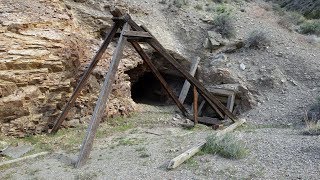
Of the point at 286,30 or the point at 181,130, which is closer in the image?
the point at 181,130

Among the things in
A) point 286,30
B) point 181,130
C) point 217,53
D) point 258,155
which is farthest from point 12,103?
point 286,30

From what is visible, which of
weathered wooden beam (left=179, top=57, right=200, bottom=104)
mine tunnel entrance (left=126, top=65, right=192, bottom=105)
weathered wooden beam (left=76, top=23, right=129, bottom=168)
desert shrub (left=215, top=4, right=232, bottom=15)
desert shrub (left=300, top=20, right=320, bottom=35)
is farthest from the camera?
desert shrub (left=215, top=4, right=232, bottom=15)

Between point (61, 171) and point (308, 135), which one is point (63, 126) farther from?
point (308, 135)

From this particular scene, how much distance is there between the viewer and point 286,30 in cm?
1493

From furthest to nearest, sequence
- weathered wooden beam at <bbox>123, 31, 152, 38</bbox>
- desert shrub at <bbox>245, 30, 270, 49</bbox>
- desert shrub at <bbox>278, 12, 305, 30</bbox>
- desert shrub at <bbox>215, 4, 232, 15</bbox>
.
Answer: desert shrub at <bbox>278, 12, 305, 30</bbox>, desert shrub at <bbox>215, 4, 232, 15</bbox>, desert shrub at <bbox>245, 30, 270, 49</bbox>, weathered wooden beam at <bbox>123, 31, 152, 38</bbox>

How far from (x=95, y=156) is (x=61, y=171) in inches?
35.4

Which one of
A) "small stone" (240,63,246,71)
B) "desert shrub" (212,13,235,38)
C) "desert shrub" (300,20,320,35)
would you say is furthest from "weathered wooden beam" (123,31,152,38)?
"desert shrub" (300,20,320,35)

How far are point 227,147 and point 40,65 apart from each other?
5232 millimetres

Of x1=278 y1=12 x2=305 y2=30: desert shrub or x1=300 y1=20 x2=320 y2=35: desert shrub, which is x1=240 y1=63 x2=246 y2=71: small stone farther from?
x1=300 y1=20 x2=320 y2=35: desert shrub

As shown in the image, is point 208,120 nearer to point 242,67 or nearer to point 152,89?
point 242,67

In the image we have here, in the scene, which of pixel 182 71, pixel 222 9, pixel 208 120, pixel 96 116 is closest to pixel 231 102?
pixel 208 120

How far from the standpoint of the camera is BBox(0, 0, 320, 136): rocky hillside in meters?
8.20

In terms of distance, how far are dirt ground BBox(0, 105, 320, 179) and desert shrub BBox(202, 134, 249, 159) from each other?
12 cm

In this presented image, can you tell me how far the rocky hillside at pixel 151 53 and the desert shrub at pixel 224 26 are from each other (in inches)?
1.9
